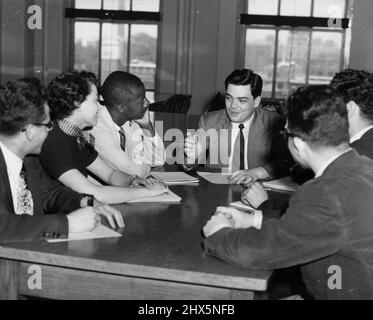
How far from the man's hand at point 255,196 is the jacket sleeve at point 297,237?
0.77 metres

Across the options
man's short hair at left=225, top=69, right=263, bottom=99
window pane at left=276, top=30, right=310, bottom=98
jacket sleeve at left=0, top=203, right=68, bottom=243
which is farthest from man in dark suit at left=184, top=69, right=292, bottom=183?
window pane at left=276, top=30, right=310, bottom=98

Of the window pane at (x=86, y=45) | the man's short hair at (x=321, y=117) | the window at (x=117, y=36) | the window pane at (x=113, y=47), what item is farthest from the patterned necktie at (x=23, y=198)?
the window pane at (x=86, y=45)

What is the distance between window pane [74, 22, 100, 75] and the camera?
7.18 m

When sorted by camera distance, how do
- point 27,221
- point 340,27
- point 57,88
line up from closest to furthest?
point 27,221, point 57,88, point 340,27

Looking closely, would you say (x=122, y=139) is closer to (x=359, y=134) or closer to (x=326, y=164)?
(x=359, y=134)

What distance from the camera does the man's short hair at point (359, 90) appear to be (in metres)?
2.58

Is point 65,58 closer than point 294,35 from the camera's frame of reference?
No

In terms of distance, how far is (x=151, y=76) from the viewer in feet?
23.1

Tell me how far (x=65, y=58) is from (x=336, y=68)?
321 centimetres

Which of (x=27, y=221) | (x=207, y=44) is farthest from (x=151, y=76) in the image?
(x=27, y=221)

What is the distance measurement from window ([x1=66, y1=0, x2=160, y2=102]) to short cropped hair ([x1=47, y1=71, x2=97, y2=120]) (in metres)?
4.34

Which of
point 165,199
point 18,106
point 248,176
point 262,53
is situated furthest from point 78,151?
point 262,53

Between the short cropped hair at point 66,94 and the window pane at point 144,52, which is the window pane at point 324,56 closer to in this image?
the window pane at point 144,52

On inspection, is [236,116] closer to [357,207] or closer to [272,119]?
[272,119]
